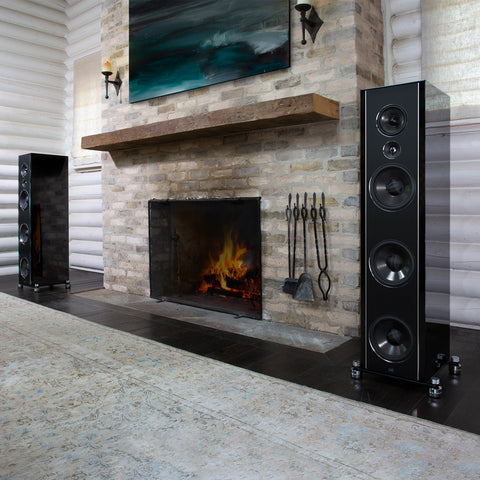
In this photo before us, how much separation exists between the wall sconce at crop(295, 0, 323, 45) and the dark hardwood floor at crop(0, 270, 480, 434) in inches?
83.8

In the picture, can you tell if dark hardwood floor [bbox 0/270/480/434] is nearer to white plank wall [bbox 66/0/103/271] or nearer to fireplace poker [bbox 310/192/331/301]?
fireplace poker [bbox 310/192/331/301]

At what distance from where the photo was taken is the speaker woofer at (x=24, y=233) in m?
5.06

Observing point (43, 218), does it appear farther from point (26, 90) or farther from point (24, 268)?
point (26, 90)

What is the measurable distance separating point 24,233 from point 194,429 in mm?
4002

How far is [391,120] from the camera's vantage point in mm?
2236

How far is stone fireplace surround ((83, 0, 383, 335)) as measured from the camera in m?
3.14

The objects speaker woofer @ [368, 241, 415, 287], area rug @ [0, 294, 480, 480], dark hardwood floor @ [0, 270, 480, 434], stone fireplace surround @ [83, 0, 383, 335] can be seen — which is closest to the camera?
area rug @ [0, 294, 480, 480]

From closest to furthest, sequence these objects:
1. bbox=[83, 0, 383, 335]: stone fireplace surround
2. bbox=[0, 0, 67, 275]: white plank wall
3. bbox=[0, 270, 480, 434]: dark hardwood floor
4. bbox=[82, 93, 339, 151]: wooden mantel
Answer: bbox=[0, 270, 480, 434]: dark hardwood floor, bbox=[82, 93, 339, 151]: wooden mantel, bbox=[83, 0, 383, 335]: stone fireplace surround, bbox=[0, 0, 67, 275]: white plank wall

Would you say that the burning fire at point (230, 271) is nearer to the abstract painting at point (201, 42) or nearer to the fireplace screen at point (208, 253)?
the fireplace screen at point (208, 253)

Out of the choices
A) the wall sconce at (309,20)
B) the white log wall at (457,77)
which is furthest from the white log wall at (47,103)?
the white log wall at (457,77)

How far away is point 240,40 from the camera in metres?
3.64

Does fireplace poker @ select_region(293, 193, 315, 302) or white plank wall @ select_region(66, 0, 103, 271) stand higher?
white plank wall @ select_region(66, 0, 103, 271)

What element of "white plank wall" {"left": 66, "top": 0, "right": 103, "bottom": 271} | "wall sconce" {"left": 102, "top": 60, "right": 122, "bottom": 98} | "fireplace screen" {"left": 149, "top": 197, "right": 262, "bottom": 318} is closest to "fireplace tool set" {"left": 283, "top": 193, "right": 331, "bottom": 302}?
"fireplace screen" {"left": 149, "top": 197, "right": 262, "bottom": 318}

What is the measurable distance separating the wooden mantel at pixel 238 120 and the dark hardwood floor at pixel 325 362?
1.51 m
